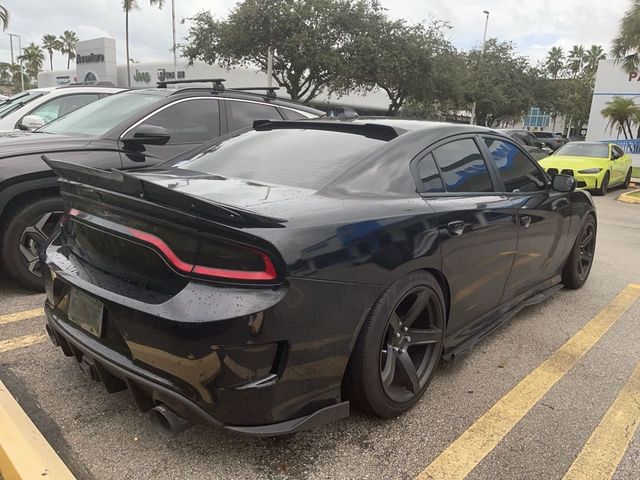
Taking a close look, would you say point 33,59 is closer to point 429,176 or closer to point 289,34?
point 289,34

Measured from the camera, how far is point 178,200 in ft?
6.75

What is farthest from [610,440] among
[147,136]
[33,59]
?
[33,59]

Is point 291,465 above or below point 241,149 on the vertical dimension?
below

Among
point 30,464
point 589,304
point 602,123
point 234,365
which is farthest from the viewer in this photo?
point 602,123

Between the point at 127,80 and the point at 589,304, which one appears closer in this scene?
the point at 589,304

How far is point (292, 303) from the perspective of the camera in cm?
203

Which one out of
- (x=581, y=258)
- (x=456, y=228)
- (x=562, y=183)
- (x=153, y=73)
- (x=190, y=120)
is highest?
(x=153, y=73)

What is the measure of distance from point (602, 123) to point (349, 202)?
30355 millimetres

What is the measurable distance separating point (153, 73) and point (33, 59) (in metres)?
50.9

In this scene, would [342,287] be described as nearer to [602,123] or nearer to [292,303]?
[292,303]

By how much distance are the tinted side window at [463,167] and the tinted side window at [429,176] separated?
0.06 m

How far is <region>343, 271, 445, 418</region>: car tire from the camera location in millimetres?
2383

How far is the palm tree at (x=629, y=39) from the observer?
65.3ft

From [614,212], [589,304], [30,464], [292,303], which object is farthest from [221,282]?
[614,212]
